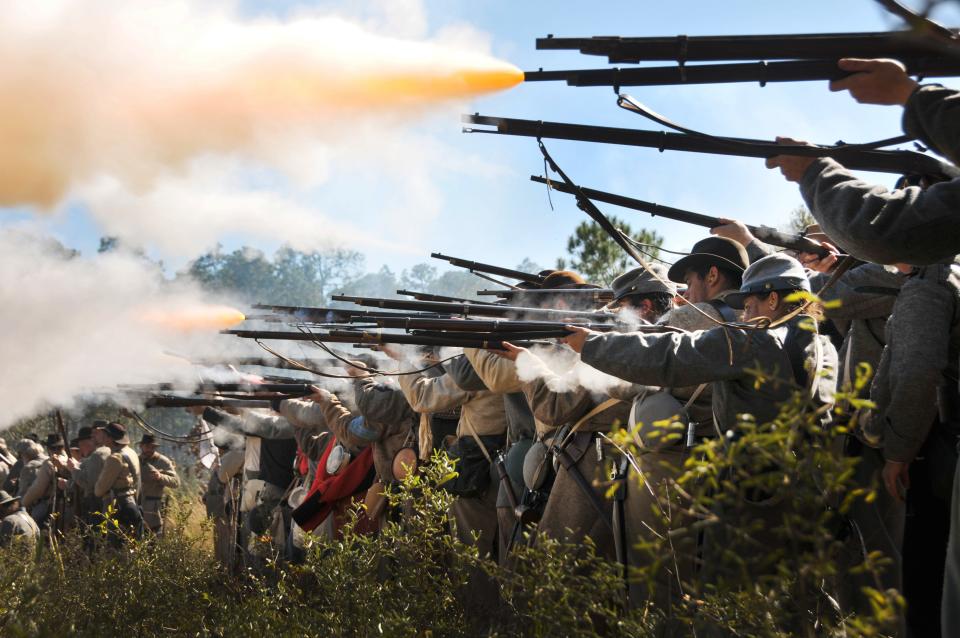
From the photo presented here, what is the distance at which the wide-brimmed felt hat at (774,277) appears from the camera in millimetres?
4047

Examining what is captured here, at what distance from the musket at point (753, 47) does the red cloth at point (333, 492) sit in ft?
19.3

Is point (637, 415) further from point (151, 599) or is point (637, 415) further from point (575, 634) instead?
point (151, 599)

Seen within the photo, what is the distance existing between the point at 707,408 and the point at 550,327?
33.1 inches

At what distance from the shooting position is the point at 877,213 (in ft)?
8.88

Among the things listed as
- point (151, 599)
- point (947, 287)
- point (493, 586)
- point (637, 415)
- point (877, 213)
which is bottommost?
point (151, 599)

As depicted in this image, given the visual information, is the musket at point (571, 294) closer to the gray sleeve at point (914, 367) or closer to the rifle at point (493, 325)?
the rifle at point (493, 325)

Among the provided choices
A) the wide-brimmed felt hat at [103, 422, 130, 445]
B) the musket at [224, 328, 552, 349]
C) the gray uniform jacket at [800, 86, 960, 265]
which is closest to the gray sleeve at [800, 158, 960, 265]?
the gray uniform jacket at [800, 86, 960, 265]

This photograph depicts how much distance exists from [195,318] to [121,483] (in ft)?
14.8

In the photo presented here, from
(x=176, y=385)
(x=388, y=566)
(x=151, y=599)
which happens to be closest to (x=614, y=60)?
(x=388, y=566)

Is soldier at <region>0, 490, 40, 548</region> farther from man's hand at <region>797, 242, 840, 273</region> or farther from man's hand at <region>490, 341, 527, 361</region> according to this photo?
man's hand at <region>797, 242, 840, 273</region>

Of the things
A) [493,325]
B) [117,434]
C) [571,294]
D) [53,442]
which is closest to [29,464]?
[53,442]

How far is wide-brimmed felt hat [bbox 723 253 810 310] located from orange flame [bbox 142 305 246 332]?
16.6 feet

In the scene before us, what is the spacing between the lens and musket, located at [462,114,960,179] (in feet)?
9.78

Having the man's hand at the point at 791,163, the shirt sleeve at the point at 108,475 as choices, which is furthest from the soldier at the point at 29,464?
the man's hand at the point at 791,163
